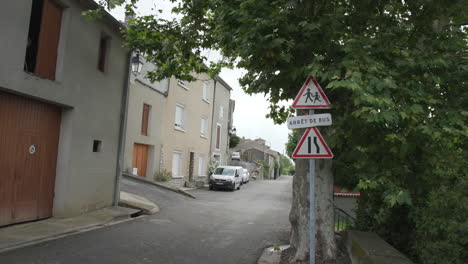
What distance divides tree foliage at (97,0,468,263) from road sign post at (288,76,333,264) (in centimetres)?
24

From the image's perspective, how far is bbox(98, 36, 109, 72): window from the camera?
9.90 meters

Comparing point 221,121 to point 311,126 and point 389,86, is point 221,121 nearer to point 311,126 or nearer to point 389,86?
point 311,126

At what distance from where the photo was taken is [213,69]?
955cm

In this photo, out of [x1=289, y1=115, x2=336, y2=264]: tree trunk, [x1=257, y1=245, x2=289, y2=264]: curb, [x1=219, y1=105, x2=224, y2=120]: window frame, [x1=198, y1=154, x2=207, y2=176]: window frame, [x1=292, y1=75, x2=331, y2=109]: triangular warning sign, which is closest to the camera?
[x1=292, y1=75, x2=331, y2=109]: triangular warning sign

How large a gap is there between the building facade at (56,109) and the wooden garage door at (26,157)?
0.02 metres

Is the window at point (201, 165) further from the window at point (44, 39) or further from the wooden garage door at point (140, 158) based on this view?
the window at point (44, 39)

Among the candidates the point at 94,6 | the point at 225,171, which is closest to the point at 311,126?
the point at 94,6

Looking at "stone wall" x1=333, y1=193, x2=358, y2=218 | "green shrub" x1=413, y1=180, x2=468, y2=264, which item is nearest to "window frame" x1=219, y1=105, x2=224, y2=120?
"stone wall" x1=333, y1=193, x2=358, y2=218

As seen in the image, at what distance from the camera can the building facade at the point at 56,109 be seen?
22.3ft

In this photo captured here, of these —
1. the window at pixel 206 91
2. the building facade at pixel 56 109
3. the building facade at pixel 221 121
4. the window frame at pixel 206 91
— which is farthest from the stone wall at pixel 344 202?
the building facade at pixel 221 121

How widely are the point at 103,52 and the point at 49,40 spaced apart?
223 cm

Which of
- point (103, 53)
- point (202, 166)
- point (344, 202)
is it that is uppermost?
point (103, 53)

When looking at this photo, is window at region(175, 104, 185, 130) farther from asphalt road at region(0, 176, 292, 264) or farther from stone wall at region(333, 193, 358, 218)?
stone wall at region(333, 193, 358, 218)

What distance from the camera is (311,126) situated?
482cm
